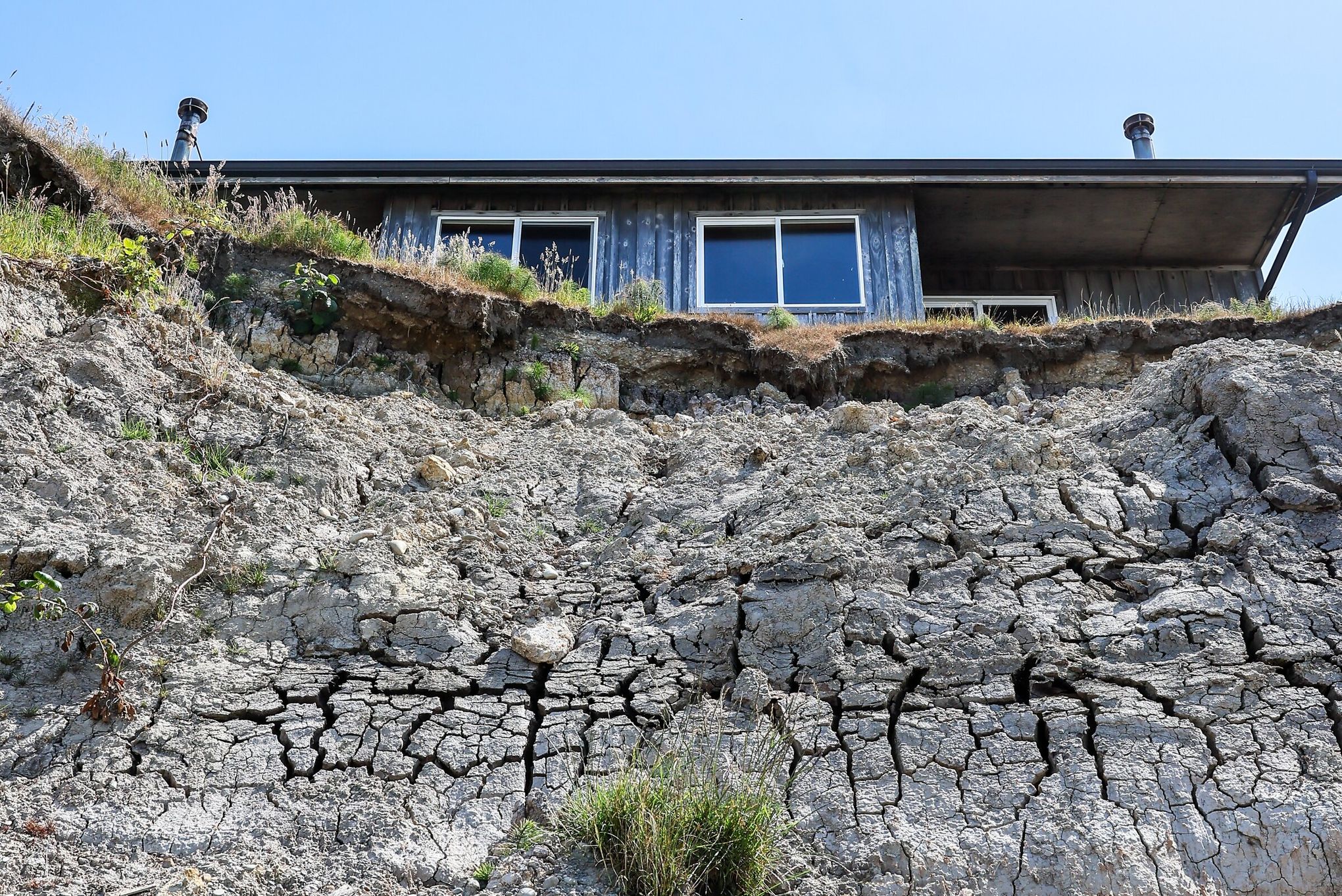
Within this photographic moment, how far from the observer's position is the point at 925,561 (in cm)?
627

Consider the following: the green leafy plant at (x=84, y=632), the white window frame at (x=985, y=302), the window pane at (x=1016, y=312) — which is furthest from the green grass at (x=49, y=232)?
the window pane at (x=1016, y=312)

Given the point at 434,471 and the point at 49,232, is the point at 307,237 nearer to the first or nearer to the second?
the point at 49,232

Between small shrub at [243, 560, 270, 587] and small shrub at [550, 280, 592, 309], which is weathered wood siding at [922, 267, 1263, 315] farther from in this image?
small shrub at [243, 560, 270, 587]

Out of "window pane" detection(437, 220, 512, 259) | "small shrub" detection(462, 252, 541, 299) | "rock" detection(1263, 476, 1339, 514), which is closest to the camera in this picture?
"rock" detection(1263, 476, 1339, 514)

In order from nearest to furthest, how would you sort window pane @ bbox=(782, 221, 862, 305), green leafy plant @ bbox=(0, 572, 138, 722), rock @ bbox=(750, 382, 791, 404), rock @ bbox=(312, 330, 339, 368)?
green leafy plant @ bbox=(0, 572, 138, 722), rock @ bbox=(312, 330, 339, 368), rock @ bbox=(750, 382, 791, 404), window pane @ bbox=(782, 221, 862, 305)

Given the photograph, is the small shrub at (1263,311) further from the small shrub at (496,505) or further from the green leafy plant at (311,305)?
the green leafy plant at (311,305)

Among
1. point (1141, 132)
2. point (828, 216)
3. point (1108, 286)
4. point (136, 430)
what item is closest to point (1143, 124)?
point (1141, 132)

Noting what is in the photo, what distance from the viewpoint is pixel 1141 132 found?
46.9ft

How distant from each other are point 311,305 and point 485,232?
3663 millimetres

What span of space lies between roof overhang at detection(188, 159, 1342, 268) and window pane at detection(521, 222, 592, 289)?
1.75 feet

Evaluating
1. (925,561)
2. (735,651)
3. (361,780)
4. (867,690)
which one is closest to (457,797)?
(361,780)

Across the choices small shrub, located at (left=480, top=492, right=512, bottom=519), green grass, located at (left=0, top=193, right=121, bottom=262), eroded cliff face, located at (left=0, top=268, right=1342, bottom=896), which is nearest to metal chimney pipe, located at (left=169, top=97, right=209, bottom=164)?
green grass, located at (left=0, top=193, right=121, bottom=262)

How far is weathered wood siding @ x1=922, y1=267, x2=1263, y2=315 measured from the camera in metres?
13.3

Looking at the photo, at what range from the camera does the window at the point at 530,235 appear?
12664 millimetres
